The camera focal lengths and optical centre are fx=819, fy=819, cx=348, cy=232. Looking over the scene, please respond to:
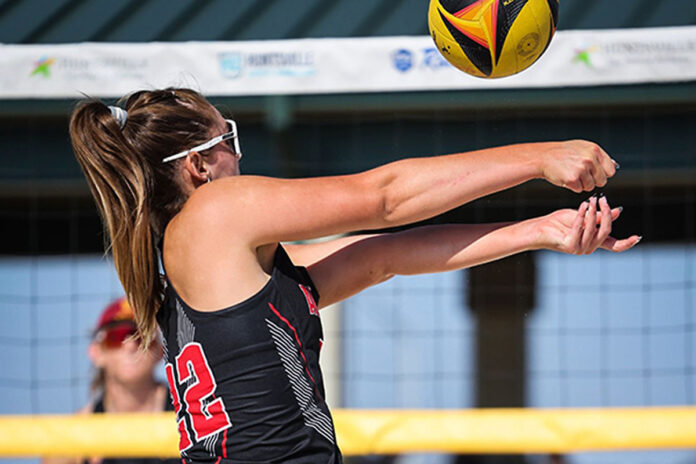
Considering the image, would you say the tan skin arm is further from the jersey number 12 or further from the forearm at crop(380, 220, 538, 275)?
the forearm at crop(380, 220, 538, 275)

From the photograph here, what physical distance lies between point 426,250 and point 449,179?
0.34 metres

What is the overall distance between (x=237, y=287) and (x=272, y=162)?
3444 mm

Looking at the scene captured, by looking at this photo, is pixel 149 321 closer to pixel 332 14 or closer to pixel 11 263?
pixel 332 14

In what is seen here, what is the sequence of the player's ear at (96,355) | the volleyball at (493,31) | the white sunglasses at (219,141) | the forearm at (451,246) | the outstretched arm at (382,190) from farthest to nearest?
the player's ear at (96,355)
the volleyball at (493,31)
the forearm at (451,246)
the white sunglasses at (219,141)
the outstretched arm at (382,190)

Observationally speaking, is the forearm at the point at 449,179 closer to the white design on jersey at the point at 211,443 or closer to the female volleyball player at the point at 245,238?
the female volleyball player at the point at 245,238

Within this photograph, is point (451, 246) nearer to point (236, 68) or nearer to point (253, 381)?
point (253, 381)

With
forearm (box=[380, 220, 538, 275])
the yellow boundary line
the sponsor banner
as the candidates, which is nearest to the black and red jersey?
forearm (box=[380, 220, 538, 275])

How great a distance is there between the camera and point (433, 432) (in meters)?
3.39

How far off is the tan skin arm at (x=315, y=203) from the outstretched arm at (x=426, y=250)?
0.74ft

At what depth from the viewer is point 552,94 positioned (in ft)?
14.0

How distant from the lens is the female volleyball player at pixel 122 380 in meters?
3.74

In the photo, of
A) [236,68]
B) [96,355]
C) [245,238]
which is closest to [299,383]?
[245,238]

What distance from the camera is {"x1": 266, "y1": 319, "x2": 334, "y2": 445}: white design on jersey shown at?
160 centimetres

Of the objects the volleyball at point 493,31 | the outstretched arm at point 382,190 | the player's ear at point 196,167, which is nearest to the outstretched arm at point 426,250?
the outstretched arm at point 382,190
